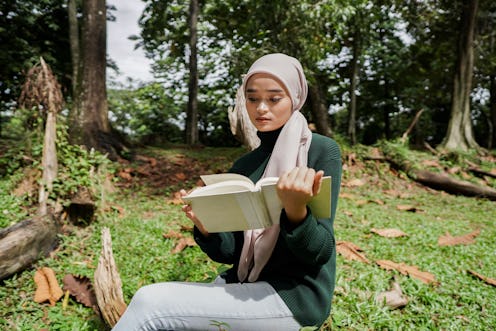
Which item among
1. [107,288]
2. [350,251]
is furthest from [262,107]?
[350,251]

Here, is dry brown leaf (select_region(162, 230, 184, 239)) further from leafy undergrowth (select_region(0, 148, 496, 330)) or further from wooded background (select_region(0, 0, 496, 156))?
wooded background (select_region(0, 0, 496, 156))

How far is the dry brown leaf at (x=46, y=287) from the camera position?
2682 millimetres

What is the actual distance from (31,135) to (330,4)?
17.1ft

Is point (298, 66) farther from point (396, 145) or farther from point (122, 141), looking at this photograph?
point (396, 145)

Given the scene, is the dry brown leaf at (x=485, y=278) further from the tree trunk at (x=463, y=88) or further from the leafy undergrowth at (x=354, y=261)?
the tree trunk at (x=463, y=88)

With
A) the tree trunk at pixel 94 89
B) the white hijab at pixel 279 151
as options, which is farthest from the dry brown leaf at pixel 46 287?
the tree trunk at pixel 94 89

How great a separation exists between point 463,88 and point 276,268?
10.4 meters

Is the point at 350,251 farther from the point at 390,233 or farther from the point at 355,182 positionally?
the point at 355,182

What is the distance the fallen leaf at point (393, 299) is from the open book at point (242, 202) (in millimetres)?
1806

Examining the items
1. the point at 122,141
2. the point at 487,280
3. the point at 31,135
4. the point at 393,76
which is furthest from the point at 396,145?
the point at 393,76

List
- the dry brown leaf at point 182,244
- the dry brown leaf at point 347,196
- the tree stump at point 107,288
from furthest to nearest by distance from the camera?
the dry brown leaf at point 347,196
the dry brown leaf at point 182,244
the tree stump at point 107,288

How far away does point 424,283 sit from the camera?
2908 millimetres

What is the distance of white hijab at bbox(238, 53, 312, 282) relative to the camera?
52.7 inches

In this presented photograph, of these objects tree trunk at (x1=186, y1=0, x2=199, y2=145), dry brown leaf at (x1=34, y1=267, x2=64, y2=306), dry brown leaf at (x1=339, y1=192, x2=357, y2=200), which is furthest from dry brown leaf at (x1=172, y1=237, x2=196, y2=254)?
tree trunk at (x1=186, y1=0, x2=199, y2=145)
